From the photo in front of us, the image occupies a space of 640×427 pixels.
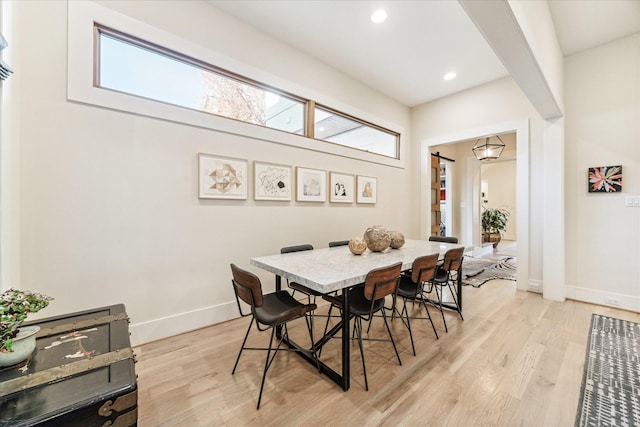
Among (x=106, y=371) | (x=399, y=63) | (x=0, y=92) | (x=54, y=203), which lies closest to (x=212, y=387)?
(x=106, y=371)

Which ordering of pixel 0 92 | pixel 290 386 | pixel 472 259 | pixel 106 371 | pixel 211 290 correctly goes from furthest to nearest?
1. pixel 472 259
2. pixel 211 290
3. pixel 290 386
4. pixel 0 92
5. pixel 106 371

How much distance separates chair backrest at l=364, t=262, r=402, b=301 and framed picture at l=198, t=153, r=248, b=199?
5.75 feet

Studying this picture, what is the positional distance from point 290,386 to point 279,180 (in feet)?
6.91

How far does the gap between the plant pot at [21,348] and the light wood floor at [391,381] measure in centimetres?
84

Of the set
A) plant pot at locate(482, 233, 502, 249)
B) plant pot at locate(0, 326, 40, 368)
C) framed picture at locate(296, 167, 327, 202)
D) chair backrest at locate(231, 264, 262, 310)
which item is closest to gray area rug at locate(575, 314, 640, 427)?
chair backrest at locate(231, 264, 262, 310)

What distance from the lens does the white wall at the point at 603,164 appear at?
9.78 feet

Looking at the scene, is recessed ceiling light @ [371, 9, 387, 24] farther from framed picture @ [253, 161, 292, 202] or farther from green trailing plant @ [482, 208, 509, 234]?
green trailing plant @ [482, 208, 509, 234]

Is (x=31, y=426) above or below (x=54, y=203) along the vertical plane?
below

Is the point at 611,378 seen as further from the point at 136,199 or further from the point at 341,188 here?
the point at 136,199

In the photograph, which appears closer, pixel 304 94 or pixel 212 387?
pixel 212 387

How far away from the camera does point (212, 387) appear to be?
1720mm

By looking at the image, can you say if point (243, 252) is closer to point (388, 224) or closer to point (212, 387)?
point (212, 387)

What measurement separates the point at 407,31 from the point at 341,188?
2.06m

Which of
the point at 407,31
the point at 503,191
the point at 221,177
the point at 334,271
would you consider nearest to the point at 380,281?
the point at 334,271
